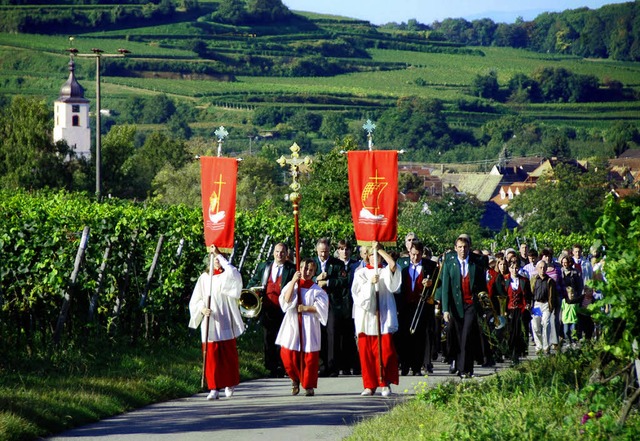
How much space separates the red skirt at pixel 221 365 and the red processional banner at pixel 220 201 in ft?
3.55

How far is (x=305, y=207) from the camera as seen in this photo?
4466 centimetres

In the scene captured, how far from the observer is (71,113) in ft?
500

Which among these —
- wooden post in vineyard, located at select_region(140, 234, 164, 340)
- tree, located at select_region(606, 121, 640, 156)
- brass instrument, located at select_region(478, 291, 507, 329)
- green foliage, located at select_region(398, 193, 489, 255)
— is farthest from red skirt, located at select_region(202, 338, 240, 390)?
tree, located at select_region(606, 121, 640, 156)

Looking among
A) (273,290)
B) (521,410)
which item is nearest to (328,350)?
(273,290)

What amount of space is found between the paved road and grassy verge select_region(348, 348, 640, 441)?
67 cm

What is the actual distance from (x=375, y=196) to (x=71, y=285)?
3654 millimetres

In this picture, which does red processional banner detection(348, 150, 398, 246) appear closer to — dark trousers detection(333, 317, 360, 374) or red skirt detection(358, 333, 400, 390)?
red skirt detection(358, 333, 400, 390)

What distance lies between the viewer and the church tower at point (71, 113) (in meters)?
151

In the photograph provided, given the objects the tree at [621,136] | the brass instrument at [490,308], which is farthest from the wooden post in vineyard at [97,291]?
the tree at [621,136]

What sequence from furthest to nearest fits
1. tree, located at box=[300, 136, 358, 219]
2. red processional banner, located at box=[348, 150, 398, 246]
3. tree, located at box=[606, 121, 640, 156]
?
1. tree, located at box=[606, 121, 640, 156]
2. tree, located at box=[300, 136, 358, 219]
3. red processional banner, located at box=[348, 150, 398, 246]

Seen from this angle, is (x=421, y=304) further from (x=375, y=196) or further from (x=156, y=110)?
(x=156, y=110)

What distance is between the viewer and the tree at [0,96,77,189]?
102 metres

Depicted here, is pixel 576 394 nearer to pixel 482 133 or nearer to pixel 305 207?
pixel 305 207

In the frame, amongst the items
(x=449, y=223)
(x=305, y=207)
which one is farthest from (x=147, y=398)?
(x=449, y=223)
